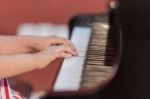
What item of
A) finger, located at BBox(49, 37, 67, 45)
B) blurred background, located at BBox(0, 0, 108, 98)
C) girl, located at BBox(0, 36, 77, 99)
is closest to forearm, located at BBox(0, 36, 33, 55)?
girl, located at BBox(0, 36, 77, 99)

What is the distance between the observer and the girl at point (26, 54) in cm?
138

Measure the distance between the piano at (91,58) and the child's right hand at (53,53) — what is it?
20 millimetres

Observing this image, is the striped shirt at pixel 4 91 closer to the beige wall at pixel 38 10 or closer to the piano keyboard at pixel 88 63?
the piano keyboard at pixel 88 63

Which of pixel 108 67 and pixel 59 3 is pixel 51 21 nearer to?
pixel 59 3

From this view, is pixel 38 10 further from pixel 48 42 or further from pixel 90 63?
pixel 90 63

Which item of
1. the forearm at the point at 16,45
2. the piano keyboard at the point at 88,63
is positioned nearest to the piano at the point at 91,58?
the piano keyboard at the point at 88,63

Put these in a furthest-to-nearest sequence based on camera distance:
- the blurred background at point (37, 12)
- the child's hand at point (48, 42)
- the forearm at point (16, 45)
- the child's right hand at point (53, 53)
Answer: the blurred background at point (37, 12) → the forearm at point (16, 45) → the child's hand at point (48, 42) → the child's right hand at point (53, 53)

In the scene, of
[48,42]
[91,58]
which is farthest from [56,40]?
[91,58]

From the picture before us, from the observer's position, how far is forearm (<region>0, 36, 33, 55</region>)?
1640 millimetres

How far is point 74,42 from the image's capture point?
1.67m

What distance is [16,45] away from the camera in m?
1.64

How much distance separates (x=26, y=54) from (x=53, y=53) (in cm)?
8

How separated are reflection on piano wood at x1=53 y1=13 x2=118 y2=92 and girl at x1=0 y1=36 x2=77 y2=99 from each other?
1.7 inches

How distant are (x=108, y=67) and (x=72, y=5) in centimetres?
134
